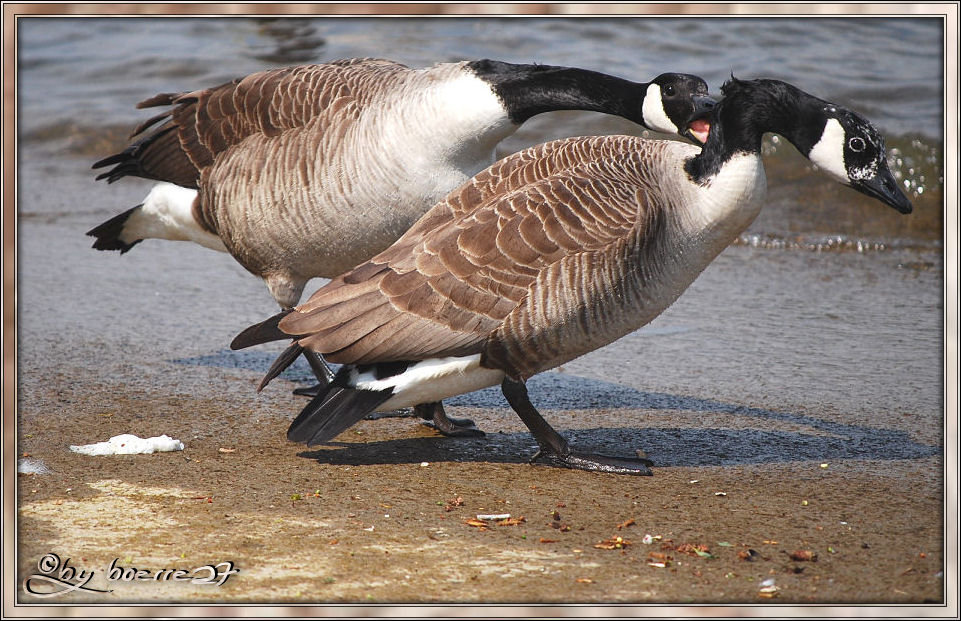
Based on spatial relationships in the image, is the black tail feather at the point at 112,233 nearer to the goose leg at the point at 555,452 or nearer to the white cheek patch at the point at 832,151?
the goose leg at the point at 555,452

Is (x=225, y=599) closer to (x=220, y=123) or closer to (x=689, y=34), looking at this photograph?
(x=220, y=123)

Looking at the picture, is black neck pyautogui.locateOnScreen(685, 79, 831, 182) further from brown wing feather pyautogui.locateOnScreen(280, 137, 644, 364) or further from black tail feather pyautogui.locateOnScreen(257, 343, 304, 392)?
black tail feather pyautogui.locateOnScreen(257, 343, 304, 392)

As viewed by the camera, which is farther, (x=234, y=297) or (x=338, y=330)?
(x=234, y=297)

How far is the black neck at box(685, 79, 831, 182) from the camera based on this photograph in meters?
4.44

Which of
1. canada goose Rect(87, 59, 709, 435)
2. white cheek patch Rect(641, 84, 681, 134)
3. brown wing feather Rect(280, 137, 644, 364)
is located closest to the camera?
brown wing feather Rect(280, 137, 644, 364)

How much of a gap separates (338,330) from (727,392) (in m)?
2.40

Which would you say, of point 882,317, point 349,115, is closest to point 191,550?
point 349,115

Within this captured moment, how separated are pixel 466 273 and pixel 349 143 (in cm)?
153

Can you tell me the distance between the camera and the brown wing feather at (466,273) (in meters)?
4.34

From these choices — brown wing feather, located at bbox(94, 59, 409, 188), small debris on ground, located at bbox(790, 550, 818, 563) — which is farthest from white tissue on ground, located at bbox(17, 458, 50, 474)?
small debris on ground, located at bbox(790, 550, 818, 563)

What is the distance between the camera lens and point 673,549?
12.4 feet

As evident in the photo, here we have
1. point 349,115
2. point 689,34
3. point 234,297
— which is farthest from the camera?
point 689,34

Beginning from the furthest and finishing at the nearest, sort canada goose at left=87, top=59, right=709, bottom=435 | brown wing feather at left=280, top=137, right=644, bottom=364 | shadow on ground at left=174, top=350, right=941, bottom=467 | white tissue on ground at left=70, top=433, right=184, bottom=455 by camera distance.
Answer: canada goose at left=87, top=59, right=709, bottom=435
shadow on ground at left=174, top=350, right=941, bottom=467
white tissue on ground at left=70, top=433, right=184, bottom=455
brown wing feather at left=280, top=137, right=644, bottom=364

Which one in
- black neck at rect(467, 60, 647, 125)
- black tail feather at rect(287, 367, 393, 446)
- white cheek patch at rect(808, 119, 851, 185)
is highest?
black neck at rect(467, 60, 647, 125)
